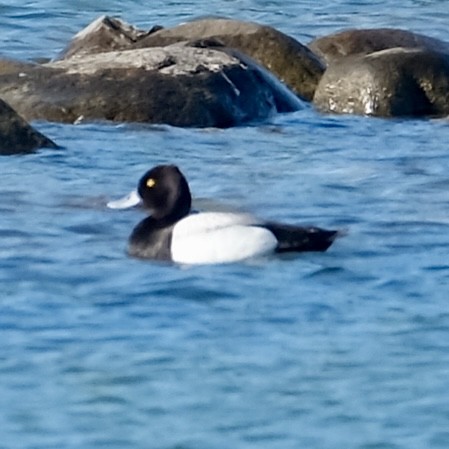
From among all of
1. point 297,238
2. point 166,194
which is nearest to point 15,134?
point 166,194

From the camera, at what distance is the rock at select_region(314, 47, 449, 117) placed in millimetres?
14898

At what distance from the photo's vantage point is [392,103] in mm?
14938

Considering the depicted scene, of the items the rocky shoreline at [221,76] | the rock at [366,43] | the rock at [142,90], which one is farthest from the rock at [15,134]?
the rock at [366,43]

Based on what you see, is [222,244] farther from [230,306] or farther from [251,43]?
[251,43]

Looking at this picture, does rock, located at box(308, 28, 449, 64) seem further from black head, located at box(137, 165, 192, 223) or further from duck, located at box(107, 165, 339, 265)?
duck, located at box(107, 165, 339, 265)

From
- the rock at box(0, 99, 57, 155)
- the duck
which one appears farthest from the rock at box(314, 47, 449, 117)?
the duck

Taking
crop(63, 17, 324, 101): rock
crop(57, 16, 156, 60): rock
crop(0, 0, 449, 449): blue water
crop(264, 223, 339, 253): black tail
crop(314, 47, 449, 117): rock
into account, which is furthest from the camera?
crop(57, 16, 156, 60): rock

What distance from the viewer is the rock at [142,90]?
13.8 m

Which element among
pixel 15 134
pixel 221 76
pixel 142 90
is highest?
pixel 221 76

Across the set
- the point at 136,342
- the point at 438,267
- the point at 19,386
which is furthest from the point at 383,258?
the point at 19,386

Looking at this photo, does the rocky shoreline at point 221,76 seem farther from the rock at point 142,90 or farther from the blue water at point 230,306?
the blue water at point 230,306

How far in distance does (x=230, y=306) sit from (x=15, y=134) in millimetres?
4459

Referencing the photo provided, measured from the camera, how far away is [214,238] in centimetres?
Answer: 932

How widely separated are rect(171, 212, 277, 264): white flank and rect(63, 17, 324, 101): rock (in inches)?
248
